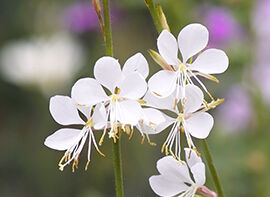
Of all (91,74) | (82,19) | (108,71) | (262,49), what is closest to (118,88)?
(108,71)

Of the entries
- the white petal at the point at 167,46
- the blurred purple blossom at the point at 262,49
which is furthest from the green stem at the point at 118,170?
the blurred purple blossom at the point at 262,49

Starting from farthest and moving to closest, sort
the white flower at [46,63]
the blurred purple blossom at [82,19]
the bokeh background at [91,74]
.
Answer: the blurred purple blossom at [82,19]
the white flower at [46,63]
the bokeh background at [91,74]

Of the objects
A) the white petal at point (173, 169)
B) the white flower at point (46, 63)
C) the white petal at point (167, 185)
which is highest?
the white flower at point (46, 63)

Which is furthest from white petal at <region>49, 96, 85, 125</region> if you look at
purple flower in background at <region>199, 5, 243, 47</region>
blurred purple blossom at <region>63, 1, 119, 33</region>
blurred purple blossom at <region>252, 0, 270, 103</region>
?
blurred purple blossom at <region>63, 1, 119, 33</region>

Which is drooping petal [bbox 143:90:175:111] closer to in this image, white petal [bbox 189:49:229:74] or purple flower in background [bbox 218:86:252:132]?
white petal [bbox 189:49:229:74]

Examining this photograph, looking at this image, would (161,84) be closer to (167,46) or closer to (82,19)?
(167,46)

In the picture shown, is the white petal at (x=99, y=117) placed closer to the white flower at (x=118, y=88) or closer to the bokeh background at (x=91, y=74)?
the white flower at (x=118, y=88)

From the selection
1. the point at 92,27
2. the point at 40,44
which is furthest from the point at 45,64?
the point at 92,27
